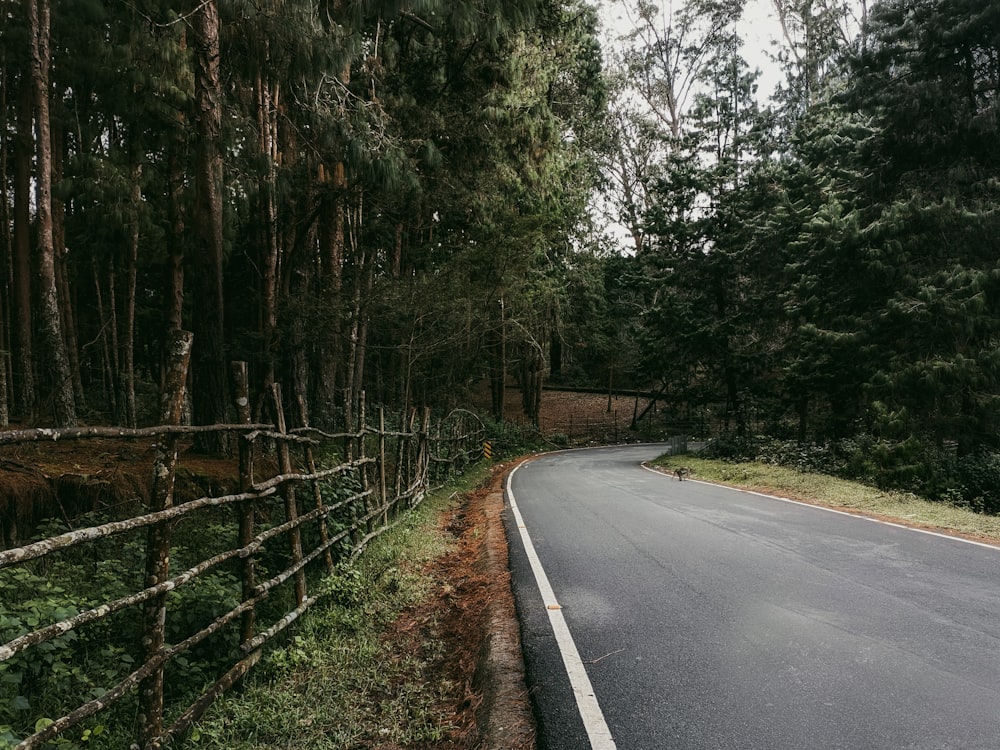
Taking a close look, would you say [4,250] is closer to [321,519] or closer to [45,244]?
[45,244]

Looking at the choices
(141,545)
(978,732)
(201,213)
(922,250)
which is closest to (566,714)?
(978,732)

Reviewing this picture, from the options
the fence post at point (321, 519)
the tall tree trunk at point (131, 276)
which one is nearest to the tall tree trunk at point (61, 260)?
the tall tree trunk at point (131, 276)

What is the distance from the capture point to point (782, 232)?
870 inches

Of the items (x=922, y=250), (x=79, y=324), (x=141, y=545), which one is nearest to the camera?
(x=141, y=545)

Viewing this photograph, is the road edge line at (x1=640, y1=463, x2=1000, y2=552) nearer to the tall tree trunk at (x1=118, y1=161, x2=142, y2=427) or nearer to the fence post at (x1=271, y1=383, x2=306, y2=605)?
the fence post at (x1=271, y1=383, x2=306, y2=605)

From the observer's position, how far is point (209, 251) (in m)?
10.1

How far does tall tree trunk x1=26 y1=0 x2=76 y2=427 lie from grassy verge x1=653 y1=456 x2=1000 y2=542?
12.6m

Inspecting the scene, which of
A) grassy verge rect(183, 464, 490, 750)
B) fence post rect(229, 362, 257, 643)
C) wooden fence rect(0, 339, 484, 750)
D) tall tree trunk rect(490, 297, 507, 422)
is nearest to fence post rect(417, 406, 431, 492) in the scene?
wooden fence rect(0, 339, 484, 750)

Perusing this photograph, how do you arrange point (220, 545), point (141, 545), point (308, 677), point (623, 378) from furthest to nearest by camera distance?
point (623, 378) → point (220, 545) → point (141, 545) → point (308, 677)

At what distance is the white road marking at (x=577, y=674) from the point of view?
3264mm

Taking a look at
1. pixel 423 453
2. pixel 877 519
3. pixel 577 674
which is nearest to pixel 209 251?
pixel 423 453

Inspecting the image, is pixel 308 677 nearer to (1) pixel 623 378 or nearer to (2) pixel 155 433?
(2) pixel 155 433

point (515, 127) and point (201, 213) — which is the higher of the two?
point (515, 127)

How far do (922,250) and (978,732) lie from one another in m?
16.4
